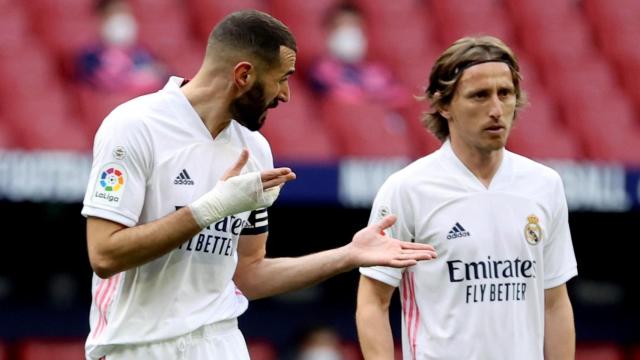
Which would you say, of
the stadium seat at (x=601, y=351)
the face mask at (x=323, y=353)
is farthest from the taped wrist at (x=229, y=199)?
the stadium seat at (x=601, y=351)

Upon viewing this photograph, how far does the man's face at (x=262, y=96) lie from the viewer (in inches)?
172

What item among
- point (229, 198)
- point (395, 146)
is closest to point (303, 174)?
point (395, 146)

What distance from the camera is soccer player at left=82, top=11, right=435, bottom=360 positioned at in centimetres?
419

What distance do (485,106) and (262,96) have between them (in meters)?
0.82

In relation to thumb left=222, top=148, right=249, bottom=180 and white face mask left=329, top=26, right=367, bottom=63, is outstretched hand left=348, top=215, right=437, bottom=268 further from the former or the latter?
white face mask left=329, top=26, right=367, bottom=63

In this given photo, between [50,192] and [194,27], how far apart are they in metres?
2.81

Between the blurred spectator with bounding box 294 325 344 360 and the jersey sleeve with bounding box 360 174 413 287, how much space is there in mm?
4096

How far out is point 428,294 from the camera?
461 cm

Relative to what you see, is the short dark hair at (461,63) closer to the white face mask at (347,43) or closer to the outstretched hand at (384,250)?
the outstretched hand at (384,250)

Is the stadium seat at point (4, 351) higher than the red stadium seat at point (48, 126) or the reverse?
the reverse

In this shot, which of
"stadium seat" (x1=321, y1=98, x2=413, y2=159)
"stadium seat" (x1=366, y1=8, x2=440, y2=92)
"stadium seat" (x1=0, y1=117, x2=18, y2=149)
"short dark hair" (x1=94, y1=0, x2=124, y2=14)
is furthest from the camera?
"stadium seat" (x1=366, y1=8, x2=440, y2=92)

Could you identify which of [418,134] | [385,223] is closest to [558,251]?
[385,223]

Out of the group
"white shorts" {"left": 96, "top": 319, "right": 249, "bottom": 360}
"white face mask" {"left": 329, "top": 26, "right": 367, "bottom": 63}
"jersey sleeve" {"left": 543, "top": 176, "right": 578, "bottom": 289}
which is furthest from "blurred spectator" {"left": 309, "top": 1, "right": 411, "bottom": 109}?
"white shorts" {"left": 96, "top": 319, "right": 249, "bottom": 360}

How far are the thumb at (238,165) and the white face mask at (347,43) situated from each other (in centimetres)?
587
